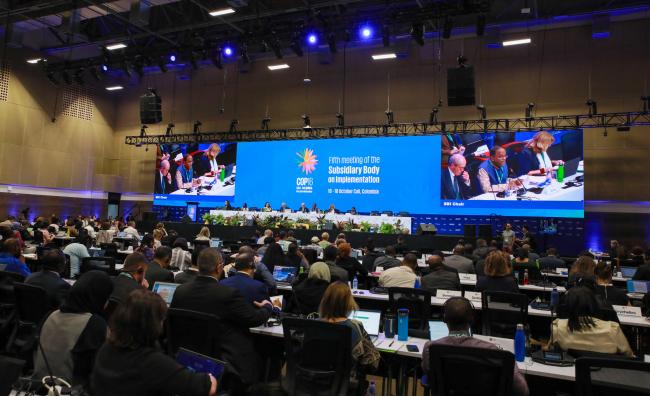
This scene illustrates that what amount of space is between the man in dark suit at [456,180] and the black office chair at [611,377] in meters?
13.0

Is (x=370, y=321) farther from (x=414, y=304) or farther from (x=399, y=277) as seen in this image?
(x=399, y=277)

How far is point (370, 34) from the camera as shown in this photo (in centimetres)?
1177

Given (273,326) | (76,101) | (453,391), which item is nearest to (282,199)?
(76,101)

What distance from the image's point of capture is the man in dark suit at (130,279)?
3.71 metres

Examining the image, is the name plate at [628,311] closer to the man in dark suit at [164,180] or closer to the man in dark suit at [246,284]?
the man in dark suit at [246,284]

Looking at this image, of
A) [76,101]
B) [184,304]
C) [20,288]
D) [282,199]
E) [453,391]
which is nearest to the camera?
[453,391]

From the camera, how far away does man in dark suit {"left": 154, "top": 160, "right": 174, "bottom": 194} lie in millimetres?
19500

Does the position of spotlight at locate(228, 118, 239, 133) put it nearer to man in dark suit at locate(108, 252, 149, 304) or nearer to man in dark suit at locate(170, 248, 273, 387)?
man in dark suit at locate(108, 252, 149, 304)

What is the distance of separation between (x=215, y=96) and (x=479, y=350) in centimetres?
1953

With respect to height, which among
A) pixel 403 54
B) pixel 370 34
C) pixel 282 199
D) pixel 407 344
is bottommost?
pixel 407 344

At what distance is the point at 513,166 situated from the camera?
46.9ft

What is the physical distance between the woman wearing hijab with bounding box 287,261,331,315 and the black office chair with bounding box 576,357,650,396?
2.75m

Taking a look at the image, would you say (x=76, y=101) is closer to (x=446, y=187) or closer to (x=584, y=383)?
(x=446, y=187)

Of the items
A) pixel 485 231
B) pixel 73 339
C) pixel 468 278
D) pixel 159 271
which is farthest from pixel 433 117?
pixel 73 339
